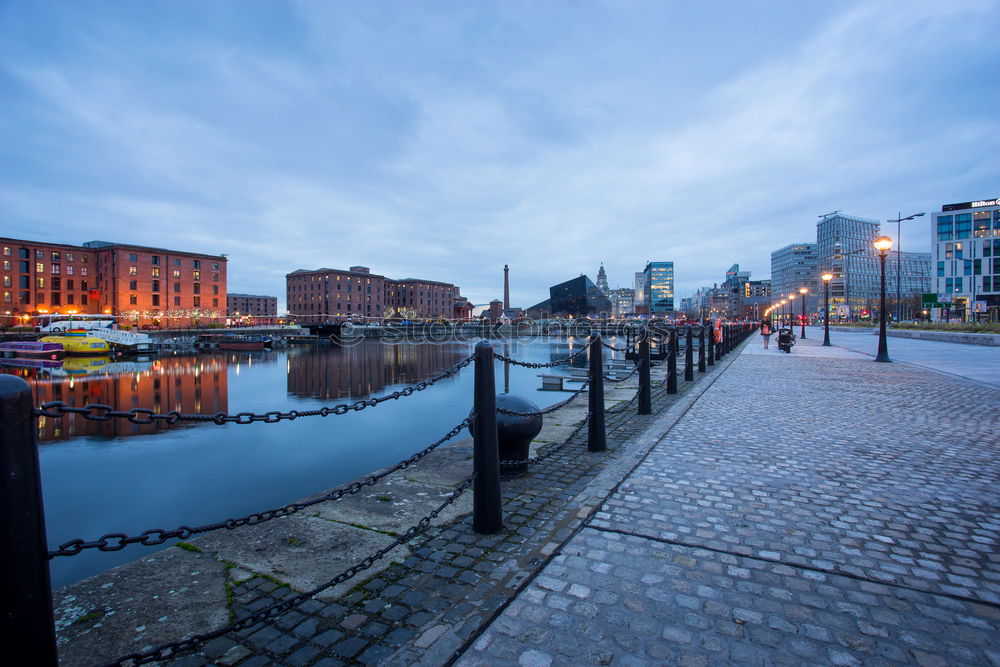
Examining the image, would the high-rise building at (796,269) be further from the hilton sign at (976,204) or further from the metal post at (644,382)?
the metal post at (644,382)

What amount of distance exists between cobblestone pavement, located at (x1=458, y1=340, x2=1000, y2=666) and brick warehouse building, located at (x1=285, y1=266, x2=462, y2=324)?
103766 millimetres

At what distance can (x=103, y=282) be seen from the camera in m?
A: 73.9

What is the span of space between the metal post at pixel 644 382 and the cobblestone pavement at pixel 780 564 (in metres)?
2.08

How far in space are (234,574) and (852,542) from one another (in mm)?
4885

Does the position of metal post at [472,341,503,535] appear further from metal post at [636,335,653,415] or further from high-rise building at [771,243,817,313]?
high-rise building at [771,243,817,313]

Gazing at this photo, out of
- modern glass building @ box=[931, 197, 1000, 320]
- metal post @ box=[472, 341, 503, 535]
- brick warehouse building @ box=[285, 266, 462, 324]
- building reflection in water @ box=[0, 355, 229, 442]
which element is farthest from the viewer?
brick warehouse building @ box=[285, 266, 462, 324]

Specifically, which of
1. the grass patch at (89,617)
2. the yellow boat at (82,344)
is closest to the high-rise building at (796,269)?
the yellow boat at (82,344)

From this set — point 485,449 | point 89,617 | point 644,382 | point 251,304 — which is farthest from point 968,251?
point 251,304

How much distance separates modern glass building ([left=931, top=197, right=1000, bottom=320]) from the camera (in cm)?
8625

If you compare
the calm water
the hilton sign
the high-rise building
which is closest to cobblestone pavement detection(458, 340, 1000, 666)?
the calm water

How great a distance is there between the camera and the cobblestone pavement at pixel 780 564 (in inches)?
102

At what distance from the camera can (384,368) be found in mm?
32438

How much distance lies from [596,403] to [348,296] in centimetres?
11664

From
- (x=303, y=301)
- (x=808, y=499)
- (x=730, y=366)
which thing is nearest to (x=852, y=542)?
(x=808, y=499)
